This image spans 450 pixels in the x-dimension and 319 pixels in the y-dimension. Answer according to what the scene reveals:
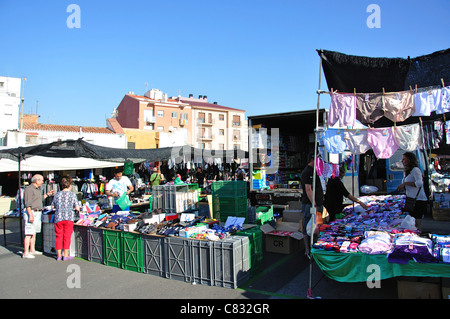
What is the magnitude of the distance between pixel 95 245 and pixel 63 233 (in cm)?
77

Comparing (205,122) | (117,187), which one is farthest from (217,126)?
(117,187)

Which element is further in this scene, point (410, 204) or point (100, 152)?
point (100, 152)

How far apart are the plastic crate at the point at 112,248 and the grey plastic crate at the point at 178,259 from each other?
118cm

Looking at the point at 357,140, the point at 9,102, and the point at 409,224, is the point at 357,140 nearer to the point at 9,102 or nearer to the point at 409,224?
the point at 409,224

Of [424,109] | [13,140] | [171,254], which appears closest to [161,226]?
[171,254]

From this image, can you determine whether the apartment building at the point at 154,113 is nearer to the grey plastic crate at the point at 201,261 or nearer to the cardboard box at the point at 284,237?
the cardboard box at the point at 284,237

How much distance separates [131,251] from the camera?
543 cm

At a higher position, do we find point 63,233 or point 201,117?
point 201,117

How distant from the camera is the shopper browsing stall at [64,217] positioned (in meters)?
6.07

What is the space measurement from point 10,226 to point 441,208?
44.7 feet

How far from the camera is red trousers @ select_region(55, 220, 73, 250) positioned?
611 cm

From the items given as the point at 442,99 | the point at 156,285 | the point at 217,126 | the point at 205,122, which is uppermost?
the point at 205,122

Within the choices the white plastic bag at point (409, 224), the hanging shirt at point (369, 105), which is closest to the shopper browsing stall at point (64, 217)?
the hanging shirt at point (369, 105)
